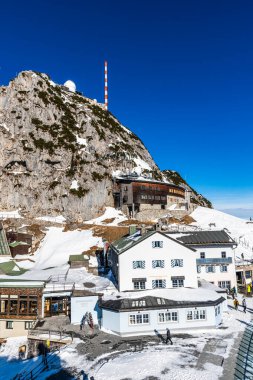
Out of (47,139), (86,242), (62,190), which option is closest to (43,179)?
(62,190)

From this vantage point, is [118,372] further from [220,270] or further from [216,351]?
[220,270]

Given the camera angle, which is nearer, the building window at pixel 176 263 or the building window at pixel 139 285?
the building window at pixel 139 285

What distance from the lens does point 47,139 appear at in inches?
4476

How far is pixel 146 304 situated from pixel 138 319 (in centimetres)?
183

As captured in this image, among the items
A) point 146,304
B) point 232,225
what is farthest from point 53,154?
point 146,304

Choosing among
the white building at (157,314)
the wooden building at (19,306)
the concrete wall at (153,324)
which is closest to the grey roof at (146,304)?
the white building at (157,314)

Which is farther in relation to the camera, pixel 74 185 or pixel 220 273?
pixel 74 185

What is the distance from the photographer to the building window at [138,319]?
33000mm

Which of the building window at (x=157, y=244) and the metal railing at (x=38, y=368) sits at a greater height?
the building window at (x=157, y=244)

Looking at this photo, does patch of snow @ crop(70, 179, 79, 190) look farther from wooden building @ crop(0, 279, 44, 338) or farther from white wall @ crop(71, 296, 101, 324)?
white wall @ crop(71, 296, 101, 324)

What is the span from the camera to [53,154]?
359ft

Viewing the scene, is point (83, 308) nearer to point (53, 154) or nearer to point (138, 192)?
point (138, 192)

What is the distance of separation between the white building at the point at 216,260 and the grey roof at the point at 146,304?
15.4m

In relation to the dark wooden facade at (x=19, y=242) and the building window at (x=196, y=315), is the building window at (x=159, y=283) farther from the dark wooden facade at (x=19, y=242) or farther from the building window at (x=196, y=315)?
the dark wooden facade at (x=19, y=242)
